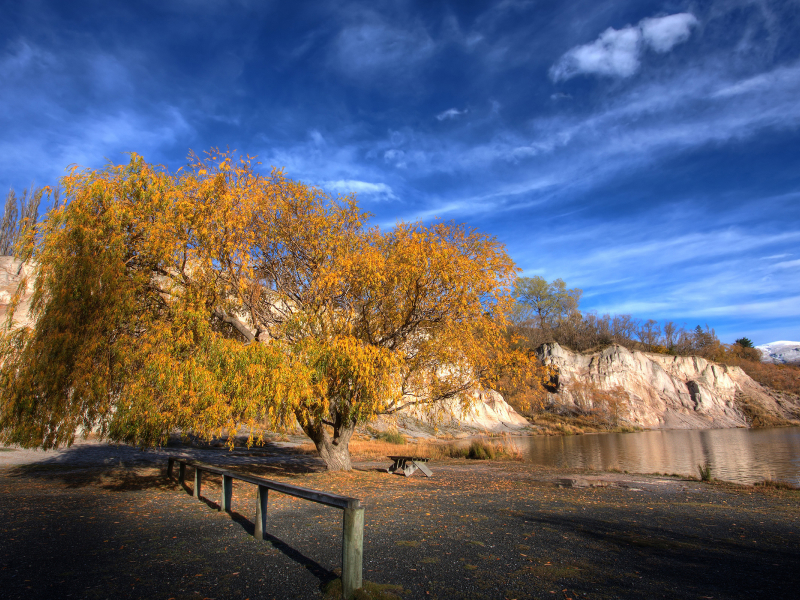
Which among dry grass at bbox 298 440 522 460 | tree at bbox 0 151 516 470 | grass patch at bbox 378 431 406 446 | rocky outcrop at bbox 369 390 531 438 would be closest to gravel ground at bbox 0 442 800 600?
tree at bbox 0 151 516 470

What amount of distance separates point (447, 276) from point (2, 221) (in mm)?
79309

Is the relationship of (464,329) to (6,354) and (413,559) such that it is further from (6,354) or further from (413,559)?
(6,354)

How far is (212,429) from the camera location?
30.3ft

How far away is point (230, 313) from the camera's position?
1255 centimetres

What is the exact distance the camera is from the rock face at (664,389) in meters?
63.7

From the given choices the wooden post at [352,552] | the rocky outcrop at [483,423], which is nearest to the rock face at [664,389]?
the rocky outcrop at [483,423]

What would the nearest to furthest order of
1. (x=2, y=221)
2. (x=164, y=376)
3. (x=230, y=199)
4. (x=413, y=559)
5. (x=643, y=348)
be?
1. (x=413, y=559)
2. (x=164, y=376)
3. (x=230, y=199)
4. (x=2, y=221)
5. (x=643, y=348)

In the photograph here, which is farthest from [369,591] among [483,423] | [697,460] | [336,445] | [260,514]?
[483,423]

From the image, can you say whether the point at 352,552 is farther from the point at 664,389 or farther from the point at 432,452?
the point at 664,389

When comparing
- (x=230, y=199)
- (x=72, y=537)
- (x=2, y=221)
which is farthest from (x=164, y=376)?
(x=2, y=221)

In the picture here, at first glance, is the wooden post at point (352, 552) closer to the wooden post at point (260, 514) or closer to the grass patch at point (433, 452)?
the wooden post at point (260, 514)

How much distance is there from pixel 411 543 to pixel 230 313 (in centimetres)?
825

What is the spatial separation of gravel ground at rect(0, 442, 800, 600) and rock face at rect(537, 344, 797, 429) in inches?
2136

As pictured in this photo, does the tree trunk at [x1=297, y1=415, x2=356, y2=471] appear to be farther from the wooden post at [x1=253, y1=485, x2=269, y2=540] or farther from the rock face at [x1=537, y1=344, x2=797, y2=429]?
the rock face at [x1=537, y1=344, x2=797, y2=429]
